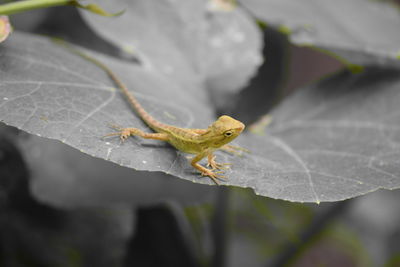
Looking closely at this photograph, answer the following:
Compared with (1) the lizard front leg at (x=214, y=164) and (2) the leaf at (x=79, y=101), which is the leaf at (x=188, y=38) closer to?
(2) the leaf at (x=79, y=101)

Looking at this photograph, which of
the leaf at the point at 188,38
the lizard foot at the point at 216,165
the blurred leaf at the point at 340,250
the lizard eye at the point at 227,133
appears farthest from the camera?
the blurred leaf at the point at 340,250

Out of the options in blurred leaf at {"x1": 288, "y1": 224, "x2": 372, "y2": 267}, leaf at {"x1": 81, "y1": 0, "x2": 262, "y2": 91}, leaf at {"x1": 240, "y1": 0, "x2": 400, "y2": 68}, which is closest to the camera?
leaf at {"x1": 240, "y1": 0, "x2": 400, "y2": 68}

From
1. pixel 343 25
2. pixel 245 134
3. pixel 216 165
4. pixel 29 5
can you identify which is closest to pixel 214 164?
pixel 216 165

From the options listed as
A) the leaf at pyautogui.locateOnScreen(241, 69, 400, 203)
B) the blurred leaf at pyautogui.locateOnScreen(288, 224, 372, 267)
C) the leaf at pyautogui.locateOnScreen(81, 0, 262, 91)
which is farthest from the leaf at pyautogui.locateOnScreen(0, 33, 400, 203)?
the blurred leaf at pyautogui.locateOnScreen(288, 224, 372, 267)

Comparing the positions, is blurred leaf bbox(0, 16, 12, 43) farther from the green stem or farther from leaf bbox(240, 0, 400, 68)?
leaf bbox(240, 0, 400, 68)

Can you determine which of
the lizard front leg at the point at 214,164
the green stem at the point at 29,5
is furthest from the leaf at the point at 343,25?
the green stem at the point at 29,5

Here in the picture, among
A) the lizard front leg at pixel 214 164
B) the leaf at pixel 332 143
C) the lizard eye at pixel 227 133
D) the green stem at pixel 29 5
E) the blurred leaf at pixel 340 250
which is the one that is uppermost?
the green stem at pixel 29 5

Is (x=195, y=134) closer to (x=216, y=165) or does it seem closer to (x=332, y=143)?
(x=216, y=165)
